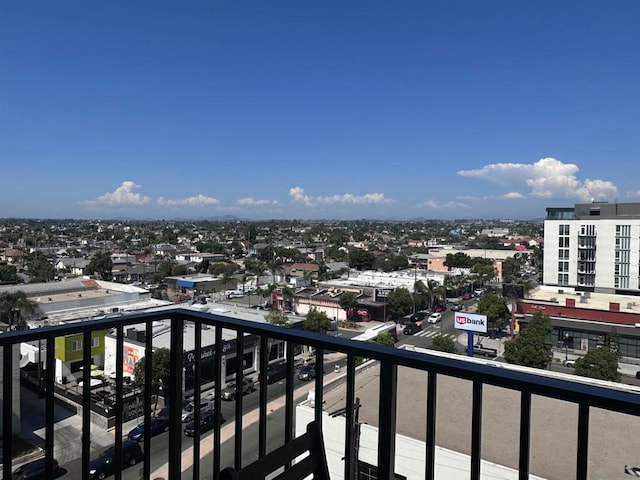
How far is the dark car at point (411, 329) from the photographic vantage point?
19.3 metres

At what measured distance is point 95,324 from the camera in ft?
4.39

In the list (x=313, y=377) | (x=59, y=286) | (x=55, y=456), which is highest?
(x=313, y=377)

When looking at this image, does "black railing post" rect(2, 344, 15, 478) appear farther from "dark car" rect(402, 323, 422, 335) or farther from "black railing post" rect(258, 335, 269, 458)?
"dark car" rect(402, 323, 422, 335)

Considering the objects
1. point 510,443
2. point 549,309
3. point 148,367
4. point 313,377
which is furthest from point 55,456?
point 549,309

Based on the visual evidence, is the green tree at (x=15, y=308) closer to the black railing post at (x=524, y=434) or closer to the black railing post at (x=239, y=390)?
the black railing post at (x=239, y=390)

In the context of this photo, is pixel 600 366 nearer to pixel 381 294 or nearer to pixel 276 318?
pixel 276 318

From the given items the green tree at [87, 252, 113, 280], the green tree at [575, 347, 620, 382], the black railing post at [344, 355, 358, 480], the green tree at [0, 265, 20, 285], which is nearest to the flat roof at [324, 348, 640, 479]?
the black railing post at [344, 355, 358, 480]

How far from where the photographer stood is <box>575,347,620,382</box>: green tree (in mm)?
11156

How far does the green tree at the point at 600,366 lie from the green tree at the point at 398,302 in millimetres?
9792

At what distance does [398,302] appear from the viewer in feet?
69.3

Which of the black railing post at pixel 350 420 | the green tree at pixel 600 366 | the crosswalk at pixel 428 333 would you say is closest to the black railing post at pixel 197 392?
the black railing post at pixel 350 420

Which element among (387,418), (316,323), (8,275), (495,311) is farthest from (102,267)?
(387,418)

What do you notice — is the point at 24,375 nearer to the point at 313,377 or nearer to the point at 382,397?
the point at 313,377

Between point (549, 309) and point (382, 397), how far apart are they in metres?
18.5
